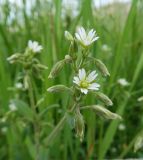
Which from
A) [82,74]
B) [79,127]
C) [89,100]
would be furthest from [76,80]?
[89,100]

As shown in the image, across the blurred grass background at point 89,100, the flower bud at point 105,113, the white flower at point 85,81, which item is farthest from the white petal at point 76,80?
the blurred grass background at point 89,100

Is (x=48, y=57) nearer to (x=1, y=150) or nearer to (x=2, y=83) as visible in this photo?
(x=2, y=83)

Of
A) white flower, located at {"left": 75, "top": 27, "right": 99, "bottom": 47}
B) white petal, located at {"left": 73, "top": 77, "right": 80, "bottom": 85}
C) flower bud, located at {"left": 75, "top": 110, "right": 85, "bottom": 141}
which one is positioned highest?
white flower, located at {"left": 75, "top": 27, "right": 99, "bottom": 47}

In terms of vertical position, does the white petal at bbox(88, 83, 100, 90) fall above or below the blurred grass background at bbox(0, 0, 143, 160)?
below

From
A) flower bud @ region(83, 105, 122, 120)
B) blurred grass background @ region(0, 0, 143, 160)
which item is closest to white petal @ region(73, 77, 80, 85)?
flower bud @ region(83, 105, 122, 120)

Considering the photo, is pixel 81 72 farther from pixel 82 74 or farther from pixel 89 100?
pixel 89 100

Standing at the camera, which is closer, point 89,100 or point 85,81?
point 85,81

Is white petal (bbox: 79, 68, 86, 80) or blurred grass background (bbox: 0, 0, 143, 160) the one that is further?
blurred grass background (bbox: 0, 0, 143, 160)

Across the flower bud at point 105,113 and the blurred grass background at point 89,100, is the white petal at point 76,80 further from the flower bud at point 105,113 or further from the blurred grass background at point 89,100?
the blurred grass background at point 89,100

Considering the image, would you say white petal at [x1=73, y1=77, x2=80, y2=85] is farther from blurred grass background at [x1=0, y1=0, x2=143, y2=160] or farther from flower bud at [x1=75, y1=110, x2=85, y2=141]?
blurred grass background at [x1=0, y1=0, x2=143, y2=160]
